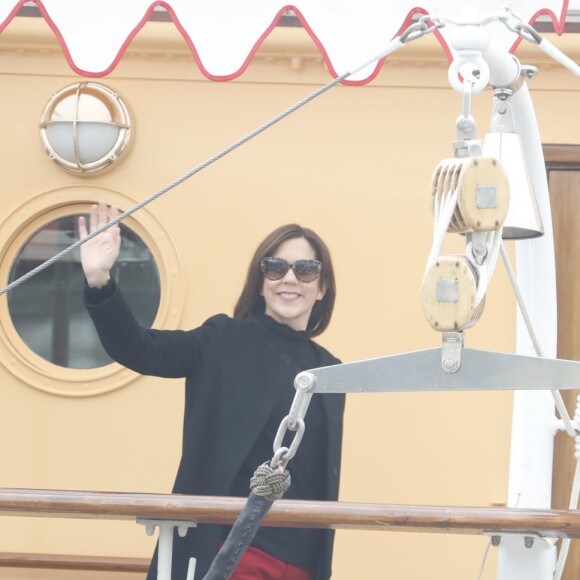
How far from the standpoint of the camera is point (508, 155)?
285cm

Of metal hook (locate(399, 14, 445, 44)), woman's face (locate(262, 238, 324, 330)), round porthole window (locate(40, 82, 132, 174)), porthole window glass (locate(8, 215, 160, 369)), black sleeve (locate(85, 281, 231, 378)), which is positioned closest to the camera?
metal hook (locate(399, 14, 445, 44))

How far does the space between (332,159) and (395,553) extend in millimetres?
1365

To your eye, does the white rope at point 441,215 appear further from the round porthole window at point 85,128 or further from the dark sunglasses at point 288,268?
the round porthole window at point 85,128

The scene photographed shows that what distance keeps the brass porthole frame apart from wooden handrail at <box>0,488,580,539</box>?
1567 mm

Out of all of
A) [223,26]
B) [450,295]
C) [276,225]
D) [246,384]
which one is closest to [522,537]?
[246,384]

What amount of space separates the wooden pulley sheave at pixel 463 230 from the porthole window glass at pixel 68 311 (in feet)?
6.92

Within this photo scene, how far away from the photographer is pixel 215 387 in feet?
10.8

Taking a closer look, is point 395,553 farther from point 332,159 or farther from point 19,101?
point 19,101

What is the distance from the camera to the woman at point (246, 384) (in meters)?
3.16

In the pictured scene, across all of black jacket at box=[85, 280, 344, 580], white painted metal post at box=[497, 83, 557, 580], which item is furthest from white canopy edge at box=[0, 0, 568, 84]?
black jacket at box=[85, 280, 344, 580]

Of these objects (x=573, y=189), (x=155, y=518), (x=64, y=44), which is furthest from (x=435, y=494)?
(x=64, y=44)

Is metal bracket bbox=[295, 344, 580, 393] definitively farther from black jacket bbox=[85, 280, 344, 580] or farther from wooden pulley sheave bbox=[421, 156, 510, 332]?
black jacket bbox=[85, 280, 344, 580]

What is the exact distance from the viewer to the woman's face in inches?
133

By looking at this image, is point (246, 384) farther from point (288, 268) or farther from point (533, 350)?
point (533, 350)
